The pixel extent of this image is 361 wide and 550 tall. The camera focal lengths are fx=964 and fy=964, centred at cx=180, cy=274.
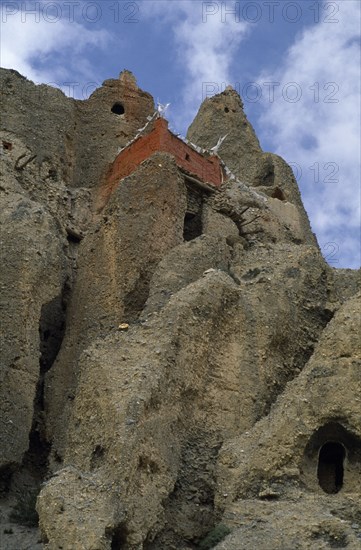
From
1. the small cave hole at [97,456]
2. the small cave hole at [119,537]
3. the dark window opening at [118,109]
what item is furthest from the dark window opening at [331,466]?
the dark window opening at [118,109]

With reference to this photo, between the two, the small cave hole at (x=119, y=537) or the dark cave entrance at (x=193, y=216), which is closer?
the small cave hole at (x=119, y=537)

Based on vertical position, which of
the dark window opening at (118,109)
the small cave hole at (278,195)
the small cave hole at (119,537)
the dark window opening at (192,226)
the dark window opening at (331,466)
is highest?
the dark window opening at (118,109)

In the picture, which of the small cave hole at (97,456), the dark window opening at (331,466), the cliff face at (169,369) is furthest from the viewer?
the small cave hole at (97,456)

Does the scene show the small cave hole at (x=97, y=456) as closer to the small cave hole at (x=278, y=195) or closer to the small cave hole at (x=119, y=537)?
the small cave hole at (x=119, y=537)

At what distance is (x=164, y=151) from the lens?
28562 mm

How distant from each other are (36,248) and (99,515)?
9.26 metres

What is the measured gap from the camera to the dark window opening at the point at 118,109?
1390 inches

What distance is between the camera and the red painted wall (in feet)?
96.7

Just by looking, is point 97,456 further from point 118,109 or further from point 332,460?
point 118,109

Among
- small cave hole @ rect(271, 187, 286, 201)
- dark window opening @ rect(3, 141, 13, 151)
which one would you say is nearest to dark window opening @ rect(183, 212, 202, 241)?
dark window opening @ rect(3, 141, 13, 151)

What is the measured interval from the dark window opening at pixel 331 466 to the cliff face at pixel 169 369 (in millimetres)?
31

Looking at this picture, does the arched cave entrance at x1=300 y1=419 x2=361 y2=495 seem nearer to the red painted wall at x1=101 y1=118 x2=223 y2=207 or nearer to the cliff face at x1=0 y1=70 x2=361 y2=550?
the cliff face at x1=0 y1=70 x2=361 y2=550

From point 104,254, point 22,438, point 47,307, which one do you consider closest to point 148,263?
point 104,254

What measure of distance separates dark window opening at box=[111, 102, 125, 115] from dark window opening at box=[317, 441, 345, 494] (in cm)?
2000
